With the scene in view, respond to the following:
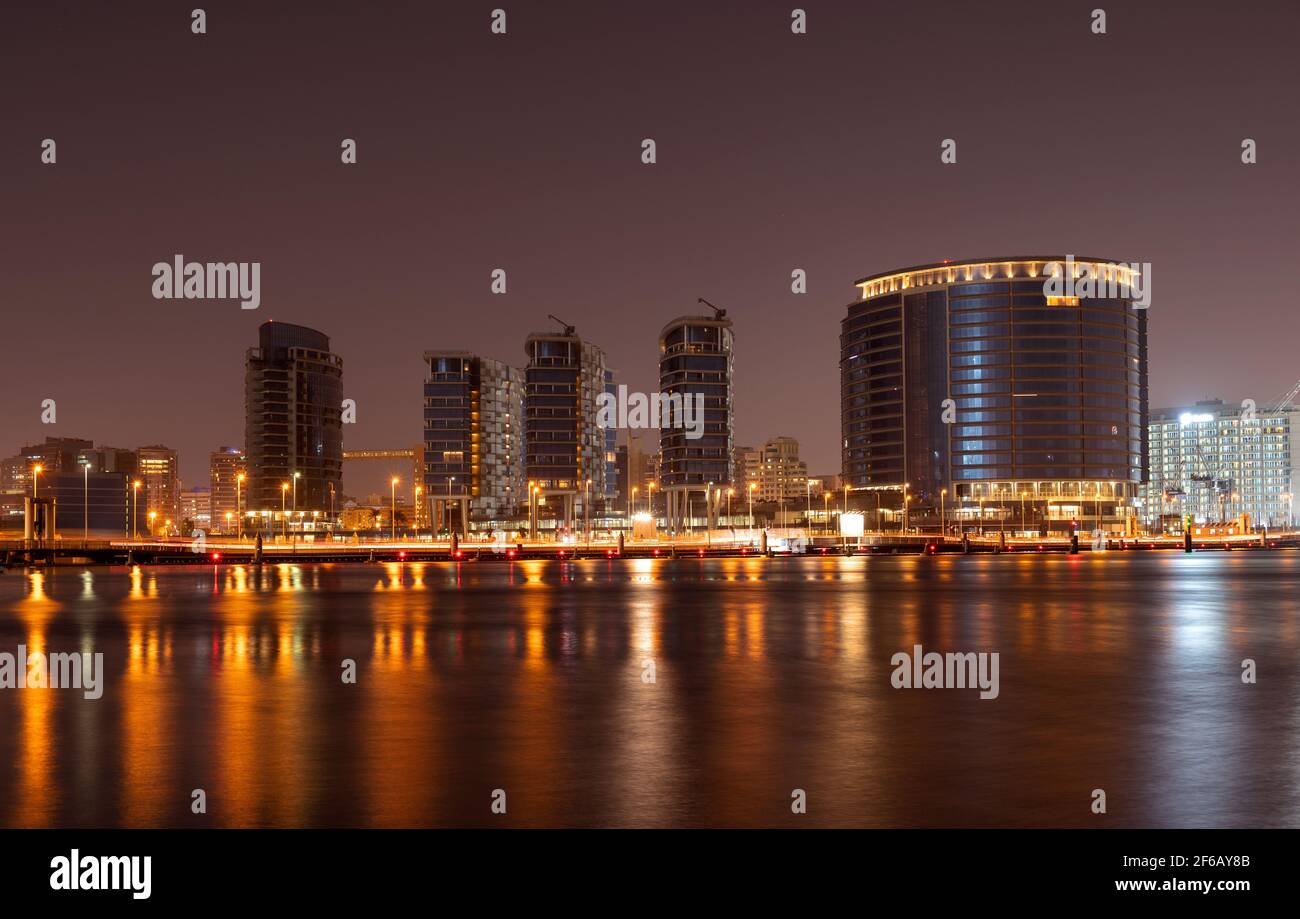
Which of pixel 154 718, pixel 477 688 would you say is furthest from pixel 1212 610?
pixel 154 718

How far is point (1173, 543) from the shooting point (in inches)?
4377

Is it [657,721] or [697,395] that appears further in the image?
[697,395]

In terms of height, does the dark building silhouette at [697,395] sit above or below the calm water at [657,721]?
above

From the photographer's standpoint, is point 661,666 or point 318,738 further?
point 661,666

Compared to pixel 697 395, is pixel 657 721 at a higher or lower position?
lower

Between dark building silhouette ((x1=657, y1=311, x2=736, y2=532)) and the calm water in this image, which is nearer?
the calm water

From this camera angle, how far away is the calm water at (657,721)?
10.2 meters

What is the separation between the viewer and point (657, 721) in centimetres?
1414

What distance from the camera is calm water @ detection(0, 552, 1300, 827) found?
10.2m

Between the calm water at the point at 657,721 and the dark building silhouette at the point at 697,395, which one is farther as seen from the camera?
the dark building silhouette at the point at 697,395

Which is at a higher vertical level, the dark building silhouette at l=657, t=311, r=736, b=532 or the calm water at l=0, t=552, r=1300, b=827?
the dark building silhouette at l=657, t=311, r=736, b=532
